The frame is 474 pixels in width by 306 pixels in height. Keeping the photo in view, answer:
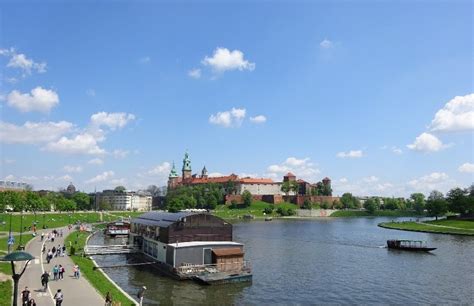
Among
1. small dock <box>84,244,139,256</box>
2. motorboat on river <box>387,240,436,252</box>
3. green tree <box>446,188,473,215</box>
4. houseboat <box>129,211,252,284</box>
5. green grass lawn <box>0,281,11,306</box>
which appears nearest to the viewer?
green grass lawn <box>0,281,11,306</box>

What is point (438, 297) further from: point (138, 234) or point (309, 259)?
point (138, 234)

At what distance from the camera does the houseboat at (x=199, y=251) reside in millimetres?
50812

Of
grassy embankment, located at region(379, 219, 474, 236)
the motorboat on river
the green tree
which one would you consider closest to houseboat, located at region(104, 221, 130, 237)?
the motorboat on river

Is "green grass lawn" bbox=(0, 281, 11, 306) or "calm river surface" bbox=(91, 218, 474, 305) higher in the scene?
"green grass lawn" bbox=(0, 281, 11, 306)

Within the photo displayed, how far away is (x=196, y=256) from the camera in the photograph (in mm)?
53719

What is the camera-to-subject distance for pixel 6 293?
116 ft

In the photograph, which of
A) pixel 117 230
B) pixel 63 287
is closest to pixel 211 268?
pixel 63 287

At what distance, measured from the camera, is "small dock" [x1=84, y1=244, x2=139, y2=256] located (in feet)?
218

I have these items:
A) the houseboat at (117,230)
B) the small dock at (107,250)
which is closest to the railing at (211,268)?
the small dock at (107,250)

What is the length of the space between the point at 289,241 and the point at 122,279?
5412 cm

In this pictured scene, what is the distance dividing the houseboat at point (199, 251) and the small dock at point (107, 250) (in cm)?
995

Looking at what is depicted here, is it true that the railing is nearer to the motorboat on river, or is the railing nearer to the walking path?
the walking path

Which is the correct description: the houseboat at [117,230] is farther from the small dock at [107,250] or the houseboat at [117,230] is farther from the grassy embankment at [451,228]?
the grassy embankment at [451,228]

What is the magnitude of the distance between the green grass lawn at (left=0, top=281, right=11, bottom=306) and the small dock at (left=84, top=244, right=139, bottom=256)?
87.2 feet
